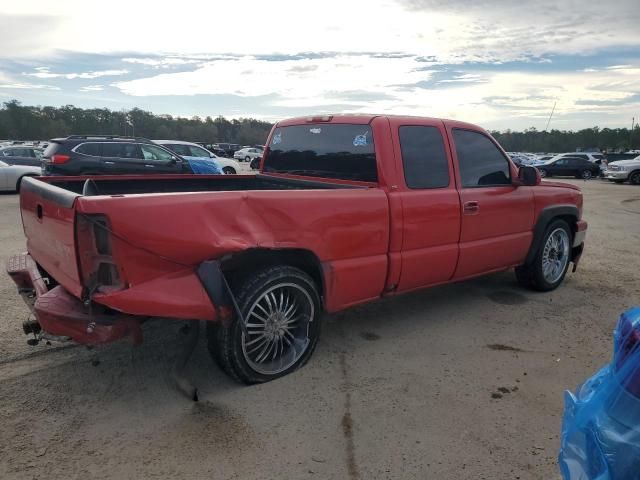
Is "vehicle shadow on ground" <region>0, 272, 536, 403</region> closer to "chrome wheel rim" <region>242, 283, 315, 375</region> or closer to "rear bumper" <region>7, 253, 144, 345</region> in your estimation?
"chrome wheel rim" <region>242, 283, 315, 375</region>

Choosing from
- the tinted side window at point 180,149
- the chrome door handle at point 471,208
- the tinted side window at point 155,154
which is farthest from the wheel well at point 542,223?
the tinted side window at point 180,149

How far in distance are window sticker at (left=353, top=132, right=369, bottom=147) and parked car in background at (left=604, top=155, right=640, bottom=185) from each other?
2692cm

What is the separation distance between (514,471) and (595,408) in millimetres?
1053

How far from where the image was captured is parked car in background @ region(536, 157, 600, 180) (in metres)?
31.7

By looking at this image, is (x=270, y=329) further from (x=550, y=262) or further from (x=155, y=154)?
(x=155, y=154)

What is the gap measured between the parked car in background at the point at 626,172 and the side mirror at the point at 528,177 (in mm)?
25156

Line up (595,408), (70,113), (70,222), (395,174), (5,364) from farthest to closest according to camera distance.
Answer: (70,113) < (395,174) < (5,364) < (70,222) < (595,408)

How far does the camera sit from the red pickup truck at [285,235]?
2.90 m

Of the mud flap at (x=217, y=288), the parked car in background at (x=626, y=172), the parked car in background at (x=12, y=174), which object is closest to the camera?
the mud flap at (x=217, y=288)

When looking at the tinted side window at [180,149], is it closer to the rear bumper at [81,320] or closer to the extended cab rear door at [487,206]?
the extended cab rear door at [487,206]

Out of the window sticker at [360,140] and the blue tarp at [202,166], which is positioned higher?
the window sticker at [360,140]

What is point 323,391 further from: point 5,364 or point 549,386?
point 5,364

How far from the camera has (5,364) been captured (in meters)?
3.68

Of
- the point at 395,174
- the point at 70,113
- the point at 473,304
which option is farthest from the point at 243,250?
the point at 70,113
